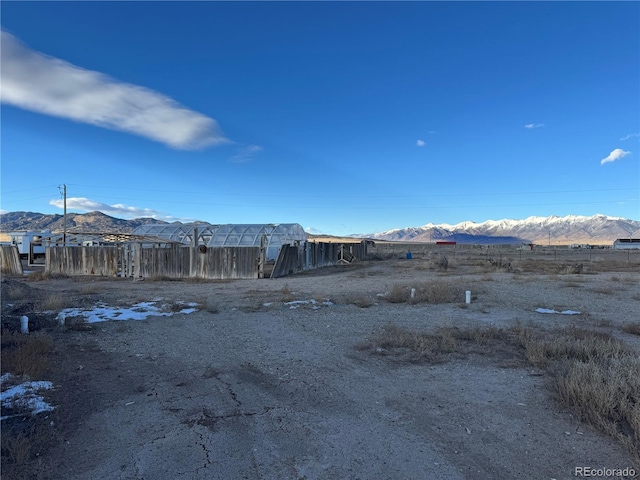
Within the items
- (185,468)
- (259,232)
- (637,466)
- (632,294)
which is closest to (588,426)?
(637,466)

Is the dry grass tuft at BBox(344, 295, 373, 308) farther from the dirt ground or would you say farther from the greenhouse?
the greenhouse

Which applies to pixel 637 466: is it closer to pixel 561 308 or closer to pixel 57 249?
pixel 561 308

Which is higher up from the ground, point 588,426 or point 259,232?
point 259,232

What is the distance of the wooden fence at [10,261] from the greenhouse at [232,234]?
10562mm

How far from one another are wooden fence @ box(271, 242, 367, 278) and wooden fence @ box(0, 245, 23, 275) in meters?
16.3

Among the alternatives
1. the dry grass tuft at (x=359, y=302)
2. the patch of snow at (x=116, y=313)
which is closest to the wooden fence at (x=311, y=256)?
the dry grass tuft at (x=359, y=302)

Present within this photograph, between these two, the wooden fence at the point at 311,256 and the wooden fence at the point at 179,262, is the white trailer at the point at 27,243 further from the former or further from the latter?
the wooden fence at the point at 311,256

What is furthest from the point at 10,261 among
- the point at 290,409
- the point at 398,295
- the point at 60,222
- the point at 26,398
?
the point at 60,222

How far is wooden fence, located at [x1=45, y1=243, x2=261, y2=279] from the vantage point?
22.6m

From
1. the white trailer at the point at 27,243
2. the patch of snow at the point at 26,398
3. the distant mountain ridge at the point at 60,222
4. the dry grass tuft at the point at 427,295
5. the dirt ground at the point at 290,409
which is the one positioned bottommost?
the dirt ground at the point at 290,409

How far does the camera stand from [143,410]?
16.2ft

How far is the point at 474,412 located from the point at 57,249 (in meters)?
27.2

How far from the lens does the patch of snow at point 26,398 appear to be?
4766 millimetres

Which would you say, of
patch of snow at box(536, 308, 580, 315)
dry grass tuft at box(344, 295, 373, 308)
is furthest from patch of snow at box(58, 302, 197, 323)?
patch of snow at box(536, 308, 580, 315)
